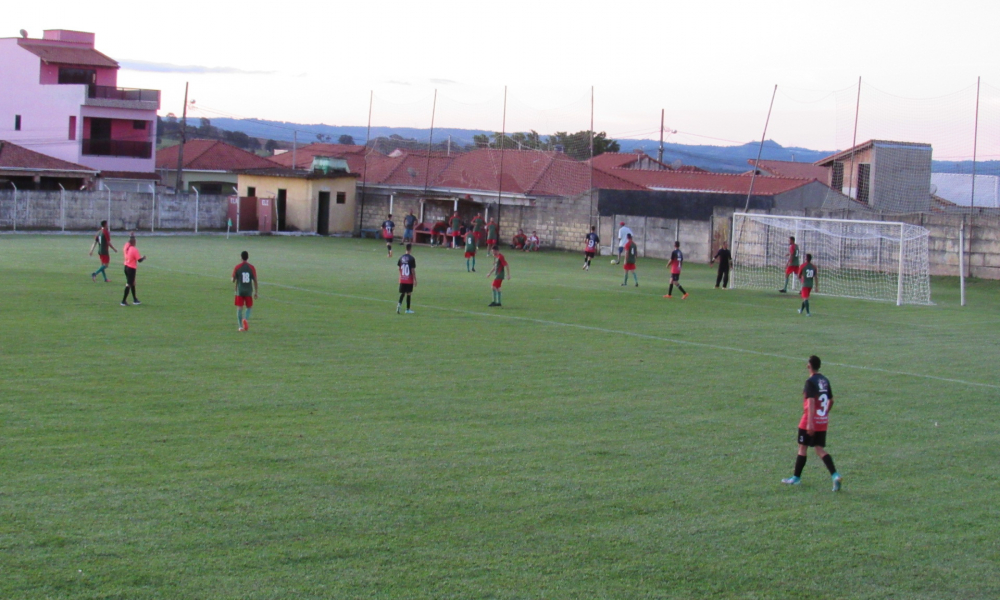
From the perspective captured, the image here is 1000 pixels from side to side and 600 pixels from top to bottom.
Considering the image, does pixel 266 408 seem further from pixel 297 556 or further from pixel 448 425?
pixel 297 556

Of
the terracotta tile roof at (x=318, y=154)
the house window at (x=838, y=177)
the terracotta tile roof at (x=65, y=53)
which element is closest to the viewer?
the house window at (x=838, y=177)

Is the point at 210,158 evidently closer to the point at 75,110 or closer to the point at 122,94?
the point at 122,94

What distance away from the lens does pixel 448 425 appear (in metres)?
11.0

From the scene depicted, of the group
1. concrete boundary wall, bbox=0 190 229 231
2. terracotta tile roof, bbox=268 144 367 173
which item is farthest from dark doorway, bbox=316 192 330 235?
terracotta tile roof, bbox=268 144 367 173

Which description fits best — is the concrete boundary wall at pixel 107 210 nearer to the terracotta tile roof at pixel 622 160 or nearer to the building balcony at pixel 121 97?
the building balcony at pixel 121 97

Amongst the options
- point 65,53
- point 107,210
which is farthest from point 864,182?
point 65,53

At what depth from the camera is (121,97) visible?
214ft

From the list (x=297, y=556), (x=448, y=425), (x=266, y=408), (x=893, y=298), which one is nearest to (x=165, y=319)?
A: (x=266, y=408)

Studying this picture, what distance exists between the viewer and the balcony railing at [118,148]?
63.3 metres

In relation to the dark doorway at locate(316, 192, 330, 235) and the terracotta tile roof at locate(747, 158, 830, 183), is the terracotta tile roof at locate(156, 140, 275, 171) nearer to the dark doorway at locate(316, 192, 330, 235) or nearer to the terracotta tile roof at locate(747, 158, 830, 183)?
the dark doorway at locate(316, 192, 330, 235)

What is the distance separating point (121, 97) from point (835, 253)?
5013 cm

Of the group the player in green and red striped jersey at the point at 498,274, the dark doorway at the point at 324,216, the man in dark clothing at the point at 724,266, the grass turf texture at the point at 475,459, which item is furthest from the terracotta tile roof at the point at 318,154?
the grass turf texture at the point at 475,459

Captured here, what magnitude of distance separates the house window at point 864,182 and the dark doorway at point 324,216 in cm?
2817

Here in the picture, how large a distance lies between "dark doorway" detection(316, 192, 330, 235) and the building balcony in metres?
21.4
